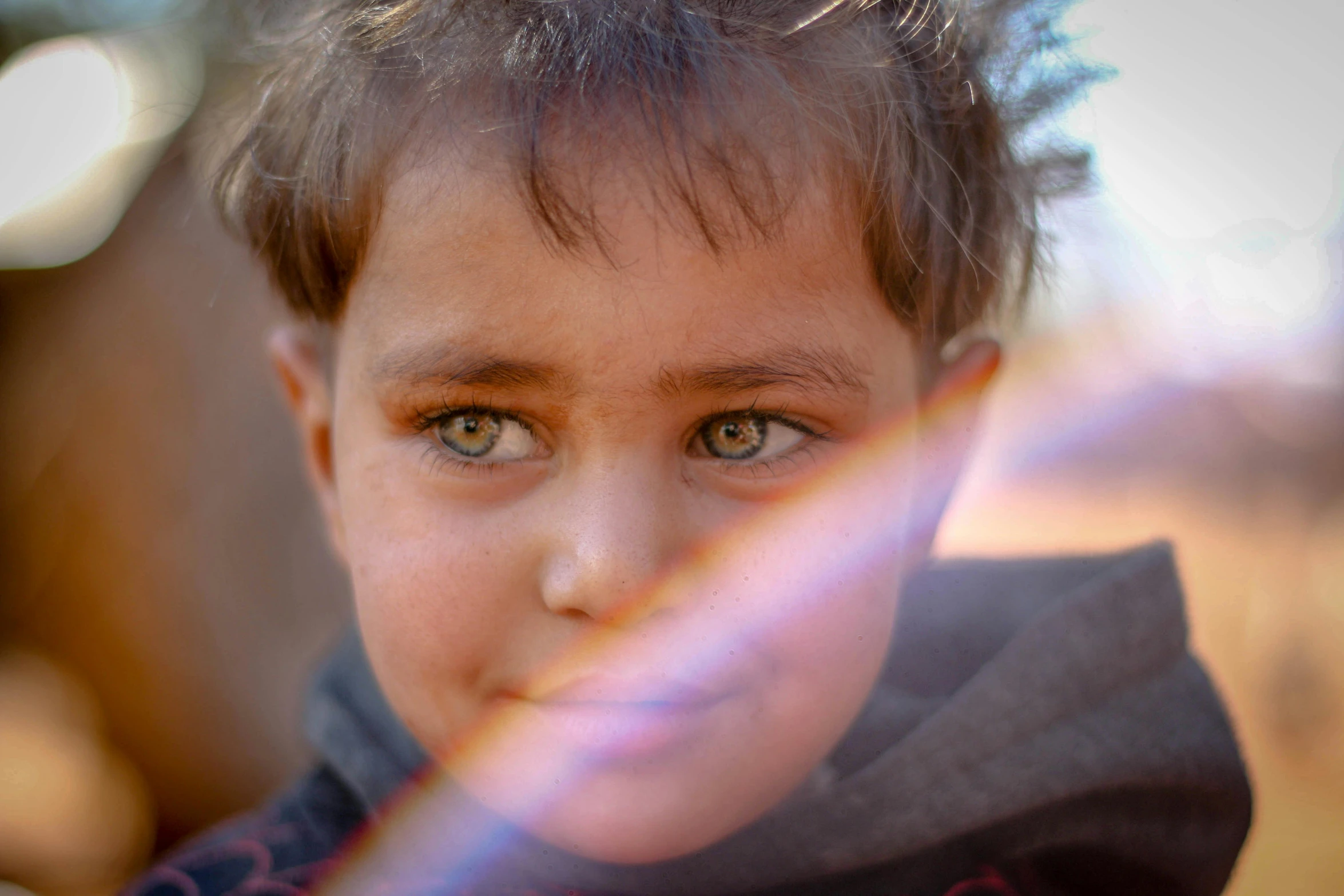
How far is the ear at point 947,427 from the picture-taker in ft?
3.36

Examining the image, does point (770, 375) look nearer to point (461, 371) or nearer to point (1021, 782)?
point (461, 371)

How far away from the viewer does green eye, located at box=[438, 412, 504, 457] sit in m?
0.88

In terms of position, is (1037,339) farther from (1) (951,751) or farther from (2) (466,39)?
(2) (466,39)

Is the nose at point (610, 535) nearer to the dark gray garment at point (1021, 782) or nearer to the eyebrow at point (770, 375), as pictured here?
the eyebrow at point (770, 375)

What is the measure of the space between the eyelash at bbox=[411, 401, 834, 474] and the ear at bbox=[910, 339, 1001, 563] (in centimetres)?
18

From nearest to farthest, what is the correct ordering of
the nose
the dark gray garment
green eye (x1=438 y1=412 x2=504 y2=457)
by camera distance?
1. the nose
2. green eye (x1=438 y1=412 x2=504 y2=457)
3. the dark gray garment

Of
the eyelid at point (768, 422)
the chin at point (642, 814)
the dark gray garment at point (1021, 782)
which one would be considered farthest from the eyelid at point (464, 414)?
the dark gray garment at point (1021, 782)

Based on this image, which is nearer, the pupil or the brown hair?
the brown hair

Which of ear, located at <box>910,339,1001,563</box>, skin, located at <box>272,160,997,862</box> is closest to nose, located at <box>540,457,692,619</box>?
skin, located at <box>272,160,997,862</box>

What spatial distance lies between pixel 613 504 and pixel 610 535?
0.09 feet

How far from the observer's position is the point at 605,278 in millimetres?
768

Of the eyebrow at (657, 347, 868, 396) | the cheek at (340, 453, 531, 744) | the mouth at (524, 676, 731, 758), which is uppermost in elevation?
the eyebrow at (657, 347, 868, 396)

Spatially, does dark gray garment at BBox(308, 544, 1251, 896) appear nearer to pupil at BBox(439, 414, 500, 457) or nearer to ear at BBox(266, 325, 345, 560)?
ear at BBox(266, 325, 345, 560)

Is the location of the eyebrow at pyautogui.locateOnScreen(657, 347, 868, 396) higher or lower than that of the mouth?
higher
